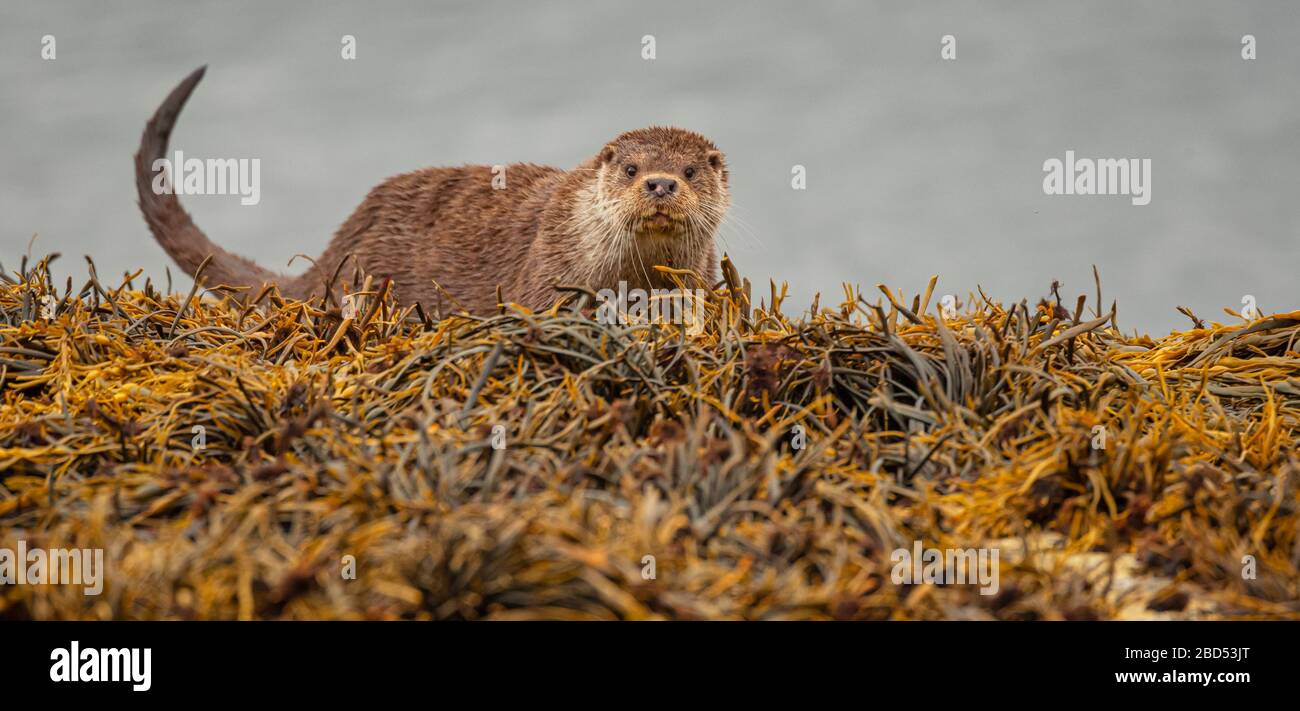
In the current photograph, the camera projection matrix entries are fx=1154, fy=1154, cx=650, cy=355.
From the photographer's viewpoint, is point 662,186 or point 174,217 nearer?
point 662,186

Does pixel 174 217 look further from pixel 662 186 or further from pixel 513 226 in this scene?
pixel 662 186

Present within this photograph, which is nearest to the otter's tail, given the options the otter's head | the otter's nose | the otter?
the otter

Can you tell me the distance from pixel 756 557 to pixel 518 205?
440cm

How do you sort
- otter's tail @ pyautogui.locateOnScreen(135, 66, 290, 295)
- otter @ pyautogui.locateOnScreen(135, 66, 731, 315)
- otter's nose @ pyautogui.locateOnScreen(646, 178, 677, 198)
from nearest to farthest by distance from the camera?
1. otter's nose @ pyautogui.locateOnScreen(646, 178, 677, 198)
2. otter @ pyautogui.locateOnScreen(135, 66, 731, 315)
3. otter's tail @ pyautogui.locateOnScreen(135, 66, 290, 295)

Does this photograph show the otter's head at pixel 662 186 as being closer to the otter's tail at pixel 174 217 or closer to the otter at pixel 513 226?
the otter at pixel 513 226

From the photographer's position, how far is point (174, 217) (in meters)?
6.41

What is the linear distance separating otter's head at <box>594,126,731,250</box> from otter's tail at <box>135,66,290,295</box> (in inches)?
83.7

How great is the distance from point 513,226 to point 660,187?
4.23 ft

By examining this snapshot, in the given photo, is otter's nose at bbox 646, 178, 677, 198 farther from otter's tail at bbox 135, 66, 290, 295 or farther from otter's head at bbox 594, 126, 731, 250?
otter's tail at bbox 135, 66, 290, 295

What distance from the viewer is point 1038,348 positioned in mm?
3740

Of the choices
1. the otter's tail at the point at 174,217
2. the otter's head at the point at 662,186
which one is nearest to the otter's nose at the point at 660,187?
the otter's head at the point at 662,186

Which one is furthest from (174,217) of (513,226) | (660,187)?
(660,187)

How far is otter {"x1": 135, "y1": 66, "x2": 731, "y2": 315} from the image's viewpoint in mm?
5664
